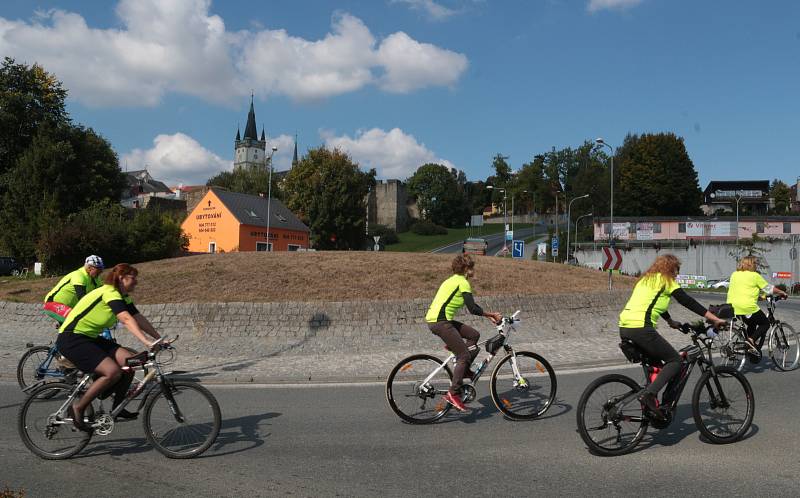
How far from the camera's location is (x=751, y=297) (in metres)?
9.90

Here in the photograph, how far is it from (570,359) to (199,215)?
1868 inches

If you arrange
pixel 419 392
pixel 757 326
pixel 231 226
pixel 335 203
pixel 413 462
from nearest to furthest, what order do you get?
pixel 413 462
pixel 419 392
pixel 757 326
pixel 231 226
pixel 335 203

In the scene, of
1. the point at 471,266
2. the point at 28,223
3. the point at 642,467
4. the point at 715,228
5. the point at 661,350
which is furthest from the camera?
the point at 715,228

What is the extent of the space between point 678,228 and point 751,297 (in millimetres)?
70557

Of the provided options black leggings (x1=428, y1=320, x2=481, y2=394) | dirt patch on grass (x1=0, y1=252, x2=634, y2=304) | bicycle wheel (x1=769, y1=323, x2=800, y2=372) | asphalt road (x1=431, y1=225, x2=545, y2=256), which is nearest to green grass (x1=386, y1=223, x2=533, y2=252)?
asphalt road (x1=431, y1=225, x2=545, y2=256)

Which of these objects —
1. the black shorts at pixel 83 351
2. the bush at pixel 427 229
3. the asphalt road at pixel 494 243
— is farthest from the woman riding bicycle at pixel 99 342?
the bush at pixel 427 229

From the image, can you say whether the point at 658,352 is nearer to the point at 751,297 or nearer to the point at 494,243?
the point at 751,297

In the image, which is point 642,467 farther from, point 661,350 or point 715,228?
point 715,228

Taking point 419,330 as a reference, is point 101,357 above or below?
above

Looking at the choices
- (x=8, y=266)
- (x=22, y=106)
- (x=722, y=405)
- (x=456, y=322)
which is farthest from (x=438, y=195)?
(x=722, y=405)

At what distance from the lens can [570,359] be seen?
1172 centimetres

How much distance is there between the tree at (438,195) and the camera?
117 metres

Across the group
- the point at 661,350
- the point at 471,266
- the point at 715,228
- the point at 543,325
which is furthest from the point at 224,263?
the point at 715,228

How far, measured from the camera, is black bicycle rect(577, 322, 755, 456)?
5562 mm
